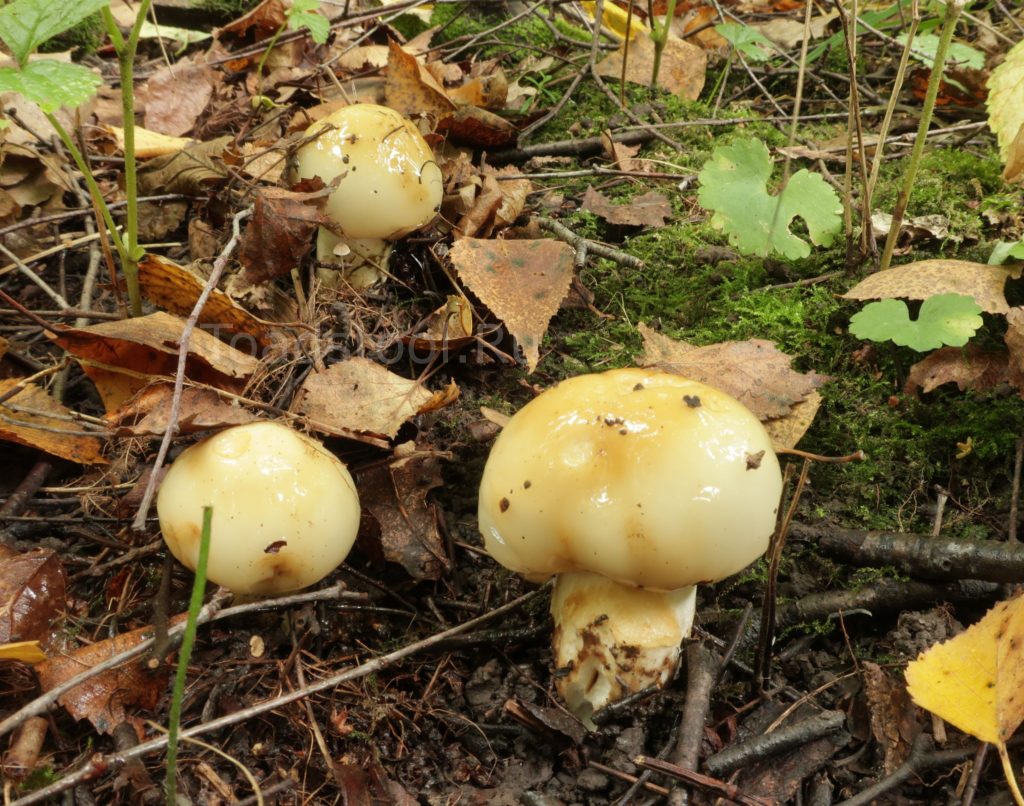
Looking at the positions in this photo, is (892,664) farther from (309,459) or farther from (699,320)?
(309,459)

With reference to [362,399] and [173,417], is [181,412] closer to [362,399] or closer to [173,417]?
[173,417]

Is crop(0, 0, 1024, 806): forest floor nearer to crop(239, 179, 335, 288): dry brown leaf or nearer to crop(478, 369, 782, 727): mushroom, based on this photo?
crop(239, 179, 335, 288): dry brown leaf

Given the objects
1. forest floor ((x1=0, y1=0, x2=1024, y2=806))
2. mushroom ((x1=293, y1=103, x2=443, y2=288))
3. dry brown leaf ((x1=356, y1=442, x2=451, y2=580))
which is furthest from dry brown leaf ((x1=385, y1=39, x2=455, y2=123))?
dry brown leaf ((x1=356, y1=442, x2=451, y2=580))

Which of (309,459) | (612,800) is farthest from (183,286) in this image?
(612,800)

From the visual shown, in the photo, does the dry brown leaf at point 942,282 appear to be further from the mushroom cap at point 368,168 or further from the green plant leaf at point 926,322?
the mushroom cap at point 368,168

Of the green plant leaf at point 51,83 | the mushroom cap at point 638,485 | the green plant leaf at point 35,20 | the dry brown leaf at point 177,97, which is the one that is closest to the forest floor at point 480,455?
the mushroom cap at point 638,485

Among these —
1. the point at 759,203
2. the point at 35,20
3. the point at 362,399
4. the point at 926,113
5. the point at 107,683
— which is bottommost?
the point at 107,683

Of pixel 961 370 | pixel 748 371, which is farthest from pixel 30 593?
pixel 961 370
